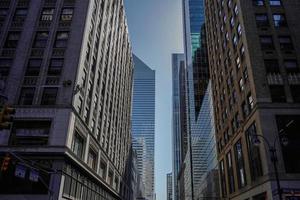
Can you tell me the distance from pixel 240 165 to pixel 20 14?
126 feet

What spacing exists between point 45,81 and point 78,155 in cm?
963

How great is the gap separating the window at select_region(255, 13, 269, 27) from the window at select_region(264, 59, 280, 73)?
6307 mm

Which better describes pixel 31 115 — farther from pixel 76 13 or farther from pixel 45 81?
pixel 76 13

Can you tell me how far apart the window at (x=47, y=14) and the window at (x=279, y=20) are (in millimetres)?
31905

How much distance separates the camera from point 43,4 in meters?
37.2

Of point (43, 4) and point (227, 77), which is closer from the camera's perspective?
point (43, 4)

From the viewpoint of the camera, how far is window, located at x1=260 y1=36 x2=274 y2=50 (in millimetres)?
37344

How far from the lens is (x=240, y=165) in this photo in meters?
40.7

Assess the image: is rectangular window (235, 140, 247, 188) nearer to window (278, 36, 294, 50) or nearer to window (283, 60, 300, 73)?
window (283, 60, 300, 73)

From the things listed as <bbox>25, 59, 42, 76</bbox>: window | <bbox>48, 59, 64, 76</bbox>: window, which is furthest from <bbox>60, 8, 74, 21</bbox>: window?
<bbox>25, 59, 42, 76</bbox>: window

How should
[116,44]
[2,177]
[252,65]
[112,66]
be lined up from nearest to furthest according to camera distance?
1. [2,177]
2. [252,65]
3. [112,66]
4. [116,44]

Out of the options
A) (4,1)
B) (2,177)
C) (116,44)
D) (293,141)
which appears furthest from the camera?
(116,44)

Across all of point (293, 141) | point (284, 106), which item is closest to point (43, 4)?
point (284, 106)

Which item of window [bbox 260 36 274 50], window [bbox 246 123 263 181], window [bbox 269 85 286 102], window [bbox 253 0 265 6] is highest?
window [bbox 253 0 265 6]
